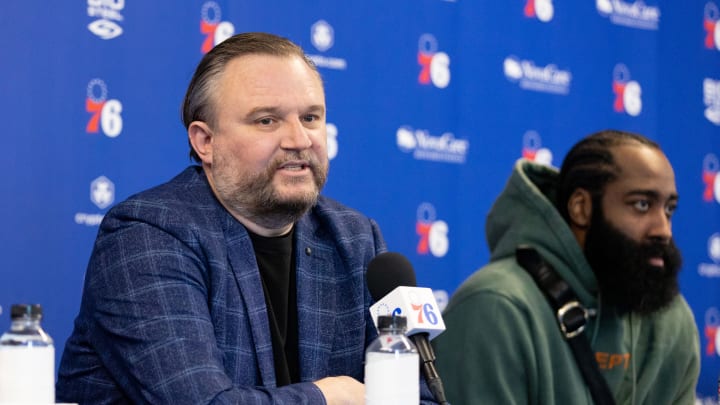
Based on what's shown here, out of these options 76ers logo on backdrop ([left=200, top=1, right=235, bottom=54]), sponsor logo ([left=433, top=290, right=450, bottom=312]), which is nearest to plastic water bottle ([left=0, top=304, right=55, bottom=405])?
76ers logo on backdrop ([left=200, top=1, right=235, bottom=54])

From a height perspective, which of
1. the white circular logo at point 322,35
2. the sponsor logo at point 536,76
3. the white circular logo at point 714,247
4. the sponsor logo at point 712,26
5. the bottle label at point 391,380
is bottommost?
the white circular logo at point 714,247

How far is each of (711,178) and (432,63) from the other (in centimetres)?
209

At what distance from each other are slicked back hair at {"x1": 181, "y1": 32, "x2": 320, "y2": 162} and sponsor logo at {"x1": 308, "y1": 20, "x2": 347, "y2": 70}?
6.42 feet

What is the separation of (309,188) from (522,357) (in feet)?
2.52

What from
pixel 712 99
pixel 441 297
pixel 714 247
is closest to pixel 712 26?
pixel 712 99

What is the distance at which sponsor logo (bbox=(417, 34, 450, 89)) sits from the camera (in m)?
5.36

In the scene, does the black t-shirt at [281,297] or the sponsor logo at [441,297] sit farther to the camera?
the sponsor logo at [441,297]

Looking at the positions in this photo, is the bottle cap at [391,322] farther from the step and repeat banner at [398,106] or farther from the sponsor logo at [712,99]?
the sponsor logo at [712,99]

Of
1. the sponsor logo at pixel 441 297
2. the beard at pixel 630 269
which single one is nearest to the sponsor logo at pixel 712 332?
the sponsor logo at pixel 441 297

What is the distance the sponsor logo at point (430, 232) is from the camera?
209 inches

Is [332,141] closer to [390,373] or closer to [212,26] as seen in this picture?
[212,26]

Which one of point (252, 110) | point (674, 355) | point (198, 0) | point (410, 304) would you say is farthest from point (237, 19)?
point (410, 304)

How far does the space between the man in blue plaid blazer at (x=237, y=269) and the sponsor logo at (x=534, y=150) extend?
2768mm

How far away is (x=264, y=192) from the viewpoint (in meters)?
2.83
